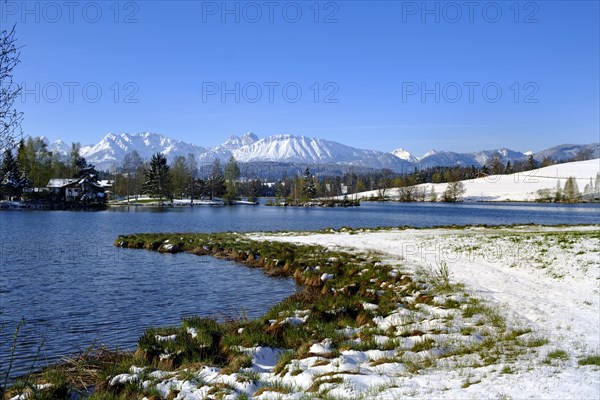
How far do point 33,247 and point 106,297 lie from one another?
1909 centimetres

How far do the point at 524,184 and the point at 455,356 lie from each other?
196036 millimetres

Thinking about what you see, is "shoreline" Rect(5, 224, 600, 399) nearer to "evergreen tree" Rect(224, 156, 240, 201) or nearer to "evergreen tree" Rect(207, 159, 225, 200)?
"evergreen tree" Rect(224, 156, 240, 201)

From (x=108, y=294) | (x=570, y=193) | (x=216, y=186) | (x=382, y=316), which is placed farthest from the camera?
(x=570, y=193)

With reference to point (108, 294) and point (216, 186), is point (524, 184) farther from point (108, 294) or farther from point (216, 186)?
point (108, 294)

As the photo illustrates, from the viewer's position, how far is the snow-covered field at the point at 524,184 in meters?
166

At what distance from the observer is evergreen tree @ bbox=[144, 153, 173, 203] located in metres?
118

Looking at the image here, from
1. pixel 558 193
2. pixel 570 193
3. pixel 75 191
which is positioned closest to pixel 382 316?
pixel 75 191

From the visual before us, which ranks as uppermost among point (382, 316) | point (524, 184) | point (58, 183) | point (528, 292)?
point (58, 183)

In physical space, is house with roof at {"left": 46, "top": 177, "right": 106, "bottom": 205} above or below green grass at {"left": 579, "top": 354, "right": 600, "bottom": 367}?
above

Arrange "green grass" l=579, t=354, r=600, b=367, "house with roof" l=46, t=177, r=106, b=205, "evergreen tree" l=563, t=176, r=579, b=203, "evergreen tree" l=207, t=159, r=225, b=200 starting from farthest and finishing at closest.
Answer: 1. "evergreen tree" l=563, t=176, r=579, b=203
2. "evergreen tree" l=207, t=159, r=225, b=200
3. "house with roof" l=46, t=177, r=106, b=205
4. "green grass" l=579, t=354, r=600, b=367

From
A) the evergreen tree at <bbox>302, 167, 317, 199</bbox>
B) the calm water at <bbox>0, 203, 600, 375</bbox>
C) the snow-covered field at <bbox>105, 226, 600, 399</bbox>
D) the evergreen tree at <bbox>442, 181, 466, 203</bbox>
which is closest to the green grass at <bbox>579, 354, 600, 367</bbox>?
the snow-covered field at <bbox>105, 226, 600, 399</bbox>

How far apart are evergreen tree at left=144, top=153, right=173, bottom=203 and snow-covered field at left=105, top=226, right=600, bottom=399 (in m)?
111

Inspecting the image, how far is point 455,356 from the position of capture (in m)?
8.46

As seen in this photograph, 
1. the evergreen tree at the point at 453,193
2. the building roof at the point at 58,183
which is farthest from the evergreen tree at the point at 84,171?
the evergreen tree at the point at 453,193
